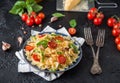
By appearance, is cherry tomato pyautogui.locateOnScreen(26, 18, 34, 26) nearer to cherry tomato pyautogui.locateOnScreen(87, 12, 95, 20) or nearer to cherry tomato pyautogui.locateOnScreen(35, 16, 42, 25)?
cherry tomato pyautogui.locateOnScreen(35, 16, 42, 25)

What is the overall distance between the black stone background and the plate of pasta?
78 millimetres

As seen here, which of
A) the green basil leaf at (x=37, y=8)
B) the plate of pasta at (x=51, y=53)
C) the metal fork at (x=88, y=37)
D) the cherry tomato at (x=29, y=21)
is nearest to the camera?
the plate of pasta at (x=51, y=53)

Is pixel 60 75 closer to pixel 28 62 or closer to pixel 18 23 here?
pixel 28 62

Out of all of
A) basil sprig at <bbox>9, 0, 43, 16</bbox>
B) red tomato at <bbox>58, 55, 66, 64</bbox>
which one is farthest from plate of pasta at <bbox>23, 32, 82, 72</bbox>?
basil sprig at <bbox>9, 0, 43, 16</bbox>

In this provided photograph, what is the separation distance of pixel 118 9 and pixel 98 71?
2.21ft

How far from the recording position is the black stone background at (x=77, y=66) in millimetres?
1617

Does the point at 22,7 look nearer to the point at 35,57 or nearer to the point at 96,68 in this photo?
the point at 35,57

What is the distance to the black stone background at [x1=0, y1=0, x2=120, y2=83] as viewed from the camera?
5.31ft

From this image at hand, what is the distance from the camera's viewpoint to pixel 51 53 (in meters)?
1.59

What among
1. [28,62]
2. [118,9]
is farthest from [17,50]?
[118,9]

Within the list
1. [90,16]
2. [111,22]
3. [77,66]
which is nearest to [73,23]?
[90,16]

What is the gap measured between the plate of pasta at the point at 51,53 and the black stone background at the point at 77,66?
8 centimetres

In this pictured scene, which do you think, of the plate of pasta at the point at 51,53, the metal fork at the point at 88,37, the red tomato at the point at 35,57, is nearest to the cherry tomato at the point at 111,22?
the metal fork at the point at 88,37

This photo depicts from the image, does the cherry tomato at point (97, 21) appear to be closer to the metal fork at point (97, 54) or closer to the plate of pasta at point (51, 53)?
the metal fork at point (97, 54)
